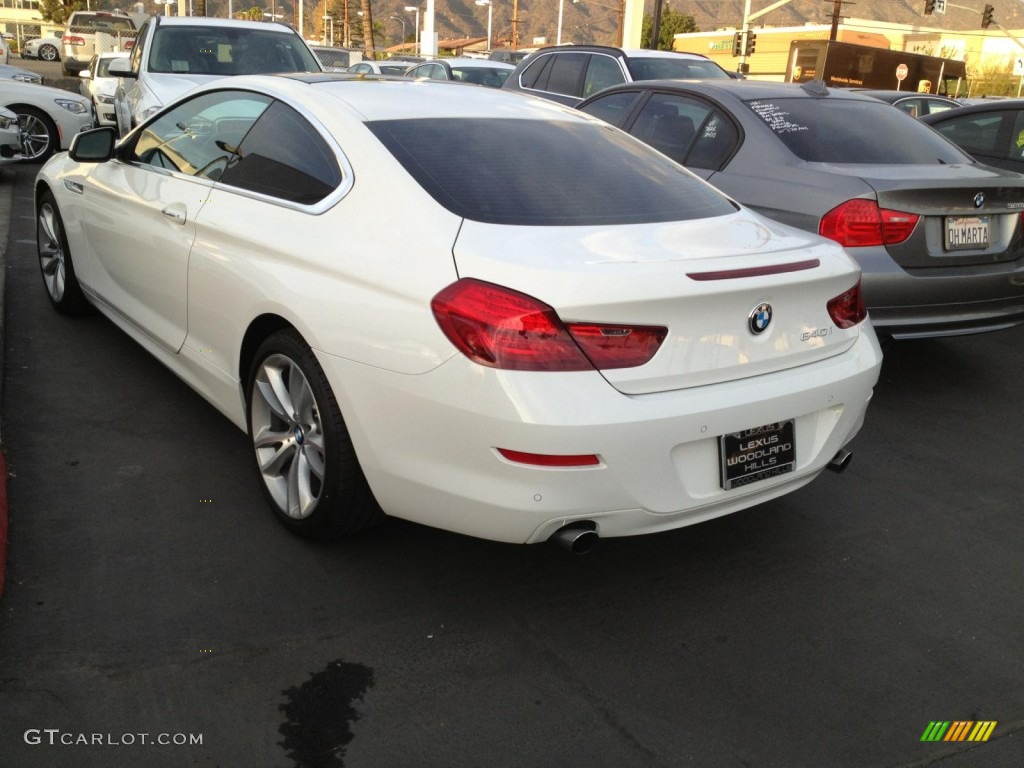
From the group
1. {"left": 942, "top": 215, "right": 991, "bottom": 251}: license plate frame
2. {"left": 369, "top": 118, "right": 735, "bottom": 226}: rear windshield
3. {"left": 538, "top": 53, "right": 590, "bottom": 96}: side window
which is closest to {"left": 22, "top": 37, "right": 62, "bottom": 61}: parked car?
{"left": 538, "top": 53, "right": 590, "bottom": 96}: side window

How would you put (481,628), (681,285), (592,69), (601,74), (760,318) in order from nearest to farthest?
(681,285), (760,318), (481,628), (601,74), (592,69)

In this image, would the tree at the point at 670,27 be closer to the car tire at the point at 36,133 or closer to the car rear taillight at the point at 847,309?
the car tire at the point at 36,133

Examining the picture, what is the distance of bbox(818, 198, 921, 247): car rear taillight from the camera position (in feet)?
16.2

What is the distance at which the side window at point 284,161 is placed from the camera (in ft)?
11.3

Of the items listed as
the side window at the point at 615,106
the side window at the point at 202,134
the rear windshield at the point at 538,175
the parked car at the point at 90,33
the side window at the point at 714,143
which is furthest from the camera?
the parked car at the point at 90,33

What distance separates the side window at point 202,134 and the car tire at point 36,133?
27.8 feet

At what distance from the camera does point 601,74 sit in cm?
1107

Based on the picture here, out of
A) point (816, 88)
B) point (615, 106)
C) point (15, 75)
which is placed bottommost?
point (15, 75)

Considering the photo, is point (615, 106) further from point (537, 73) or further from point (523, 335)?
point (537, 73)

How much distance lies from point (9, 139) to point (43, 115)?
5.32 feet

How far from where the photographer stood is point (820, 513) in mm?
3961

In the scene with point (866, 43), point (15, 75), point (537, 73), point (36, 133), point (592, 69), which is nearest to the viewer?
point (592, 69)

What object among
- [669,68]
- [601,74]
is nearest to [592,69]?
[601,74]

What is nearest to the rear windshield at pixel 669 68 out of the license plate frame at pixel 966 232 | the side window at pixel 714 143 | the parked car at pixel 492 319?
the side window at pixel 714 143
